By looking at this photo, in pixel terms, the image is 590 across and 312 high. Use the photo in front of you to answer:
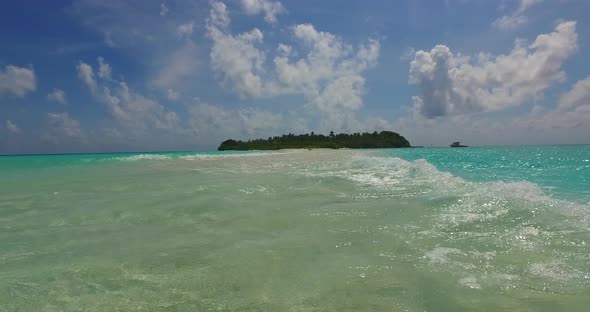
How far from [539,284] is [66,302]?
4.35 m

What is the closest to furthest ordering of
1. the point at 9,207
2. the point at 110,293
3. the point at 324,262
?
the point at 110,293 → the point at 324,262 → the point at 9,207

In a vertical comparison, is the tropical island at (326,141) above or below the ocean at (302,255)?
above

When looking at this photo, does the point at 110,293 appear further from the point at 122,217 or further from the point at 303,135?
the point at 303,135

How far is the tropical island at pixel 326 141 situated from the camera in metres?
120

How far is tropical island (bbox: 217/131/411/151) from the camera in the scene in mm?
119688

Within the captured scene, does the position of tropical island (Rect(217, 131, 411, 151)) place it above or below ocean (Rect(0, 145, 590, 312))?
above

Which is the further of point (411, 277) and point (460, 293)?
point (411, 277)

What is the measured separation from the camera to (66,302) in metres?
3.21

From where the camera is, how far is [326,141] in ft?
400

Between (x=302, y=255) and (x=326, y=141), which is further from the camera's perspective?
(x=326, y=141)

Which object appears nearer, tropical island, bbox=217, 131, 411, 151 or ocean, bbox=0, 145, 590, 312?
ocean, bbox=0, 145, 590, 312

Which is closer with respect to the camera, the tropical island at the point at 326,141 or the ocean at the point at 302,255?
the ocean at the point at 302,255

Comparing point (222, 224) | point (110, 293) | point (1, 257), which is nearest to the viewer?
point (110, 293)

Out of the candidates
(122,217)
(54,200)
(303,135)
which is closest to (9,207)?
(54,200)
